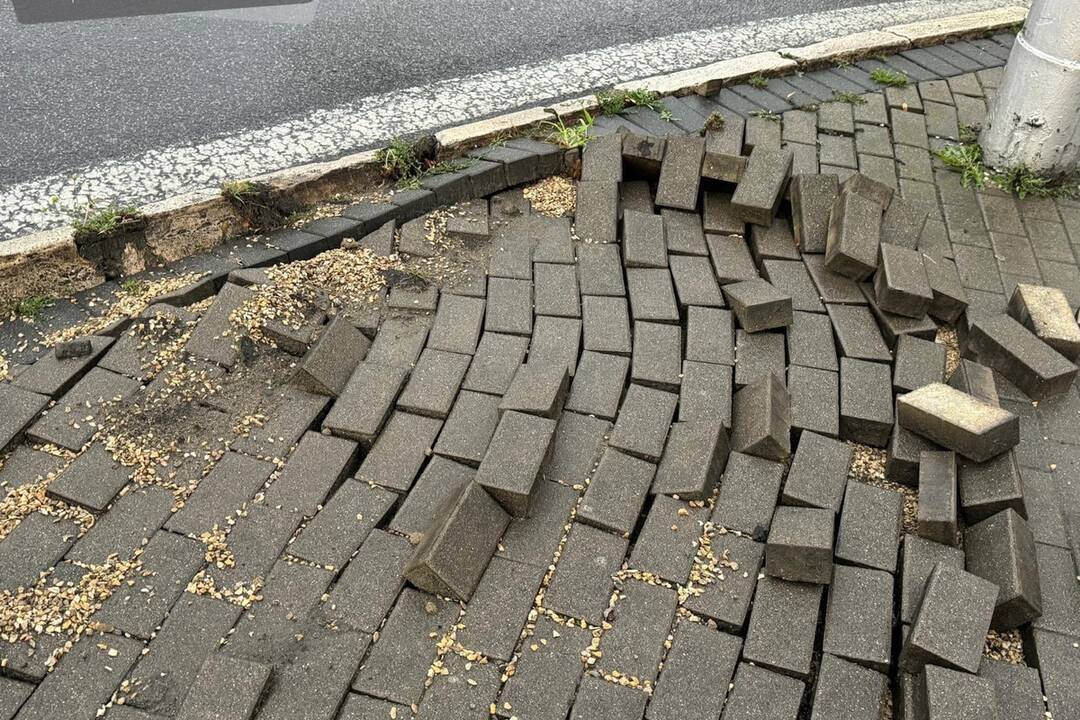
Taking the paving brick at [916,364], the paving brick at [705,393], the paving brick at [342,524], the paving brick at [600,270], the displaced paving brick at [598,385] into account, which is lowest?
the paving brick at [342,524]

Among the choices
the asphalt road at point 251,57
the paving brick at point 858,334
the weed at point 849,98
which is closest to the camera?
the paving brick at point 858,334

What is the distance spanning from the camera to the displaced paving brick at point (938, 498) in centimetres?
316

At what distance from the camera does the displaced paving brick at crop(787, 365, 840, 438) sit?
11.9 ft

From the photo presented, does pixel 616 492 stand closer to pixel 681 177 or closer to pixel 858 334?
pixel 858 334

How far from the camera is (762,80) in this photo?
596 cm

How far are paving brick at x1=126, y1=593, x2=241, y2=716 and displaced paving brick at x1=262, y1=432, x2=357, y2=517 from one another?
0.46m

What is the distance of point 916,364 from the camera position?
152 inches

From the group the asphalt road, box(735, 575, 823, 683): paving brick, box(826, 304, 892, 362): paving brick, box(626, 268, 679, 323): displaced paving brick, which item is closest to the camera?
box(735, 575, 823, 683): paving brick

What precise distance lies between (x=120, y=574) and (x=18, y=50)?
5119mm

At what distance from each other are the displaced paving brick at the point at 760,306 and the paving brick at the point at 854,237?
40cm

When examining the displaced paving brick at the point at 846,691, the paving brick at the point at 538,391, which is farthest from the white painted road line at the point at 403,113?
the displaced paving brick at the point at 846,691

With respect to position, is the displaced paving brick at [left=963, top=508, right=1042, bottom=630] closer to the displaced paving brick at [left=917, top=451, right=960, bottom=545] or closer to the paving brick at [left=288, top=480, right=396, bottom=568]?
the displaced paving brick at [left=917, top=451, right=960, bottom=545]

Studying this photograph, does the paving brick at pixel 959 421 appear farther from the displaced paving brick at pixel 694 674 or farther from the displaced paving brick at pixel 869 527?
the displaced paving brick at pixel 694 674

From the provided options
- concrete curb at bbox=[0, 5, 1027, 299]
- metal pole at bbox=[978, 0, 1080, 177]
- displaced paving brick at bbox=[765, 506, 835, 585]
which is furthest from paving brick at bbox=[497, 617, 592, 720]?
metal pole at bbox=[978, 0, 1080, 177]
